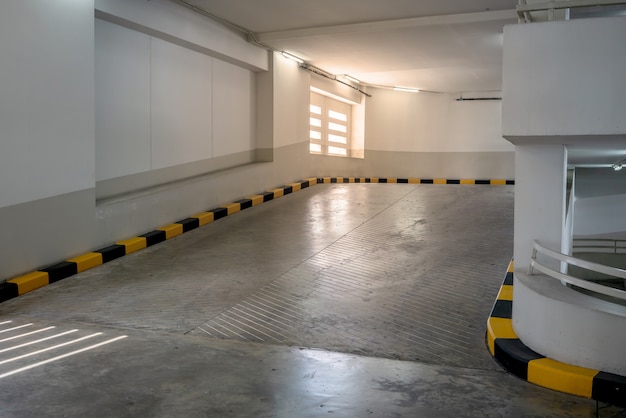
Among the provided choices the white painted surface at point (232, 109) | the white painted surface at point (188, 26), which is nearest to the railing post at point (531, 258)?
the white painted surface at point (188, 26)

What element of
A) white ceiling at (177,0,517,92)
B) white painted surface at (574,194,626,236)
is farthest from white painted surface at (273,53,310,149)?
white painted surface at (574,194,626,236)

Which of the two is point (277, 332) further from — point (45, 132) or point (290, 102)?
point (290, 102)

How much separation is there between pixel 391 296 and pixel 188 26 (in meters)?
5.73

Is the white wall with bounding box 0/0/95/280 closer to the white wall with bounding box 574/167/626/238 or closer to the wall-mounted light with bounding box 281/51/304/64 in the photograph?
the wall-mounted light with bounding box 281/51/304/64

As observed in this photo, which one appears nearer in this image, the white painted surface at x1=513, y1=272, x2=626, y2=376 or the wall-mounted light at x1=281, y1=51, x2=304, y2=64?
the white painted surface at x1=513, y1=272, x2=626, y2=376

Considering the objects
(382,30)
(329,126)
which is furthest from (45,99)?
(329,126)

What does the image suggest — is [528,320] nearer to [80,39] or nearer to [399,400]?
[399,400]

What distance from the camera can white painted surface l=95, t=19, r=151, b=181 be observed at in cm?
754

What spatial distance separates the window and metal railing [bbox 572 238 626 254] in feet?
22.2

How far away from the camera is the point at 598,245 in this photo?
42.5 ft

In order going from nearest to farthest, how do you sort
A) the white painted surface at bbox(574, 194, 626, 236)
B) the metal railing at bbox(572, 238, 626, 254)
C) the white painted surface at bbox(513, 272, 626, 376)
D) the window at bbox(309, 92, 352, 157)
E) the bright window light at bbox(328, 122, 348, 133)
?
1. the white painted surface at bbox(513, 272, 626, 376)
2. the white painted surface at bbox(574, 194, 626, 236)
3. the metal railing at bbox(572, 238, 626, 254)
4. the window at bbox(309, 92, 352, 157)
5. the bright window light at bbox(328, 122, 348, 133)

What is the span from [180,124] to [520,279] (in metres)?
6.57

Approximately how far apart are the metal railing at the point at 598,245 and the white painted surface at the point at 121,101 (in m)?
9.71

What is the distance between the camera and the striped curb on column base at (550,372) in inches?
130
